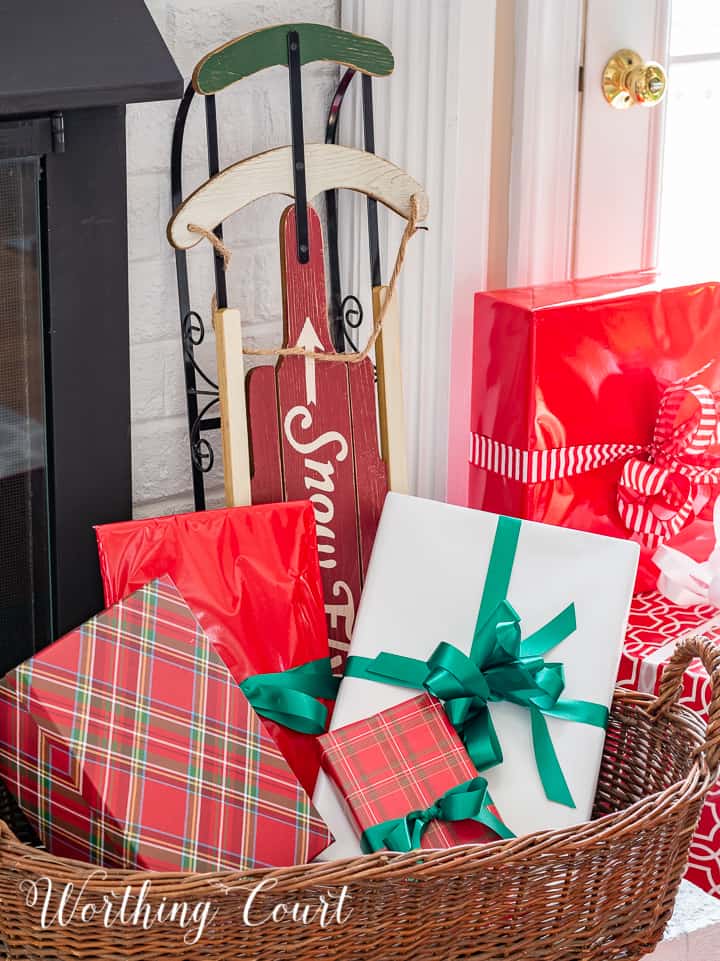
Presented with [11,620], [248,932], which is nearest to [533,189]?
[11,620]

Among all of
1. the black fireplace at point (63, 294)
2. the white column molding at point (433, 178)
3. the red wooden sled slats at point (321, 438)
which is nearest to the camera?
the black fireplace at point (63, 294)

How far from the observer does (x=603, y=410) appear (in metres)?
1.30

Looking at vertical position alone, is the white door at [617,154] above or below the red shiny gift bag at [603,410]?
above

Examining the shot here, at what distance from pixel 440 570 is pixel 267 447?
212mm

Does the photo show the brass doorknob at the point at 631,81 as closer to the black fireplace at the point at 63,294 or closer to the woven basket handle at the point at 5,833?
the black fireplace at the point at 63,294

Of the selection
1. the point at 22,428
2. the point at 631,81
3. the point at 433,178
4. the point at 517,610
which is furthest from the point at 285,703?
the point at 631,81

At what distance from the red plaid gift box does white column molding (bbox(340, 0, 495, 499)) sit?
28cm

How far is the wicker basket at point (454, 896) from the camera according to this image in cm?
78

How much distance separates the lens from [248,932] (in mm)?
792

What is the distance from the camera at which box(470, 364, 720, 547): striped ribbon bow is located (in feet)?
4.19

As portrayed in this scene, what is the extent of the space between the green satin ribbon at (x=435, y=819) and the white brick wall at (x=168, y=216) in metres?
0.43

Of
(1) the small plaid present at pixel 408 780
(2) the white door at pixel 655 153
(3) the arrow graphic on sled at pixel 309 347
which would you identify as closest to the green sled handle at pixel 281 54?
(3) the arrow graphic on sled at pixel 309 347

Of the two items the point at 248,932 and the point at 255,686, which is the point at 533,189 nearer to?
the point at 255,686

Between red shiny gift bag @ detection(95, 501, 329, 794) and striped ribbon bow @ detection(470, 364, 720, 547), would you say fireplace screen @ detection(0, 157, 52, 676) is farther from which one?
striped ribbon bow @ detection(470, 364, 720, 547)
